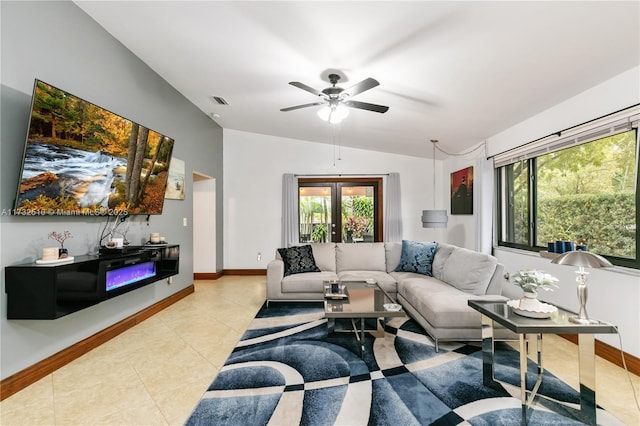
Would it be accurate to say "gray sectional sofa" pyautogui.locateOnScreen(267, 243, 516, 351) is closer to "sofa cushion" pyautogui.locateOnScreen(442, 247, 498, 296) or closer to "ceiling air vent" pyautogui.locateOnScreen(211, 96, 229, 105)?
"sofa cushion" pyautogui.locateOnScreen(442, 247, 498, 296)

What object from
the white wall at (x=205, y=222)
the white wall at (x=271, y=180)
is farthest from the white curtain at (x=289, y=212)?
the white wall at (x=205, y=222)

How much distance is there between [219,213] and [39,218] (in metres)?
3.78

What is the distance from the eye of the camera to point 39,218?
93.1 inches

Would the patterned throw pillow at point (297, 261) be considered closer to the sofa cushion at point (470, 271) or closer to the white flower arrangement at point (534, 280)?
the sofa cushion at point (470, 271)

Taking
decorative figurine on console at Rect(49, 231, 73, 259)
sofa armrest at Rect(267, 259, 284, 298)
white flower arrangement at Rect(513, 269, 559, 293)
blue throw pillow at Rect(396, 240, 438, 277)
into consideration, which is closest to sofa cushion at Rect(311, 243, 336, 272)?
sofa armrest at Rect(267, 259, 284, 298)

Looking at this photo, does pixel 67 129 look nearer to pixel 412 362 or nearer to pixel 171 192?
pixel 171 192

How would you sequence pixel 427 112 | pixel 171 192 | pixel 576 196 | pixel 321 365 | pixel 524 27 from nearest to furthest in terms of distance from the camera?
pixel 524 27 → pixel 321 365 → pixel 576 196 → pixel 427 112 → pixel 171 192

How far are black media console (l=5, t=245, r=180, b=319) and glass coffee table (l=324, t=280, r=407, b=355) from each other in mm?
1977

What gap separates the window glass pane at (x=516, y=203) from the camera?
3.94 meters

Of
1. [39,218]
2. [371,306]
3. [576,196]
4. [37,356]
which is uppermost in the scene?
[576,196]

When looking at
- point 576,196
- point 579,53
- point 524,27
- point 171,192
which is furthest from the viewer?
point 171,192

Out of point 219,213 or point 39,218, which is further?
point 219,213

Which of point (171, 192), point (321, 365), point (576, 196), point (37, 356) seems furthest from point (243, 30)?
point (576, 196)

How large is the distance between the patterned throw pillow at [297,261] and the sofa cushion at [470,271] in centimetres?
190
